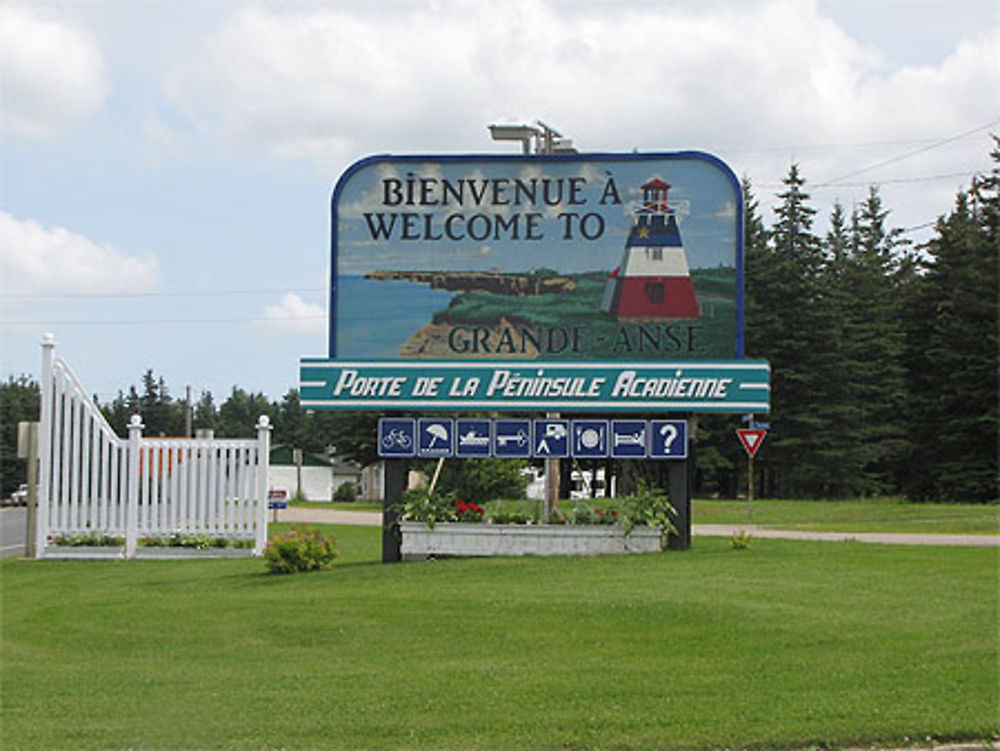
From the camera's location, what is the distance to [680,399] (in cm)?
1867

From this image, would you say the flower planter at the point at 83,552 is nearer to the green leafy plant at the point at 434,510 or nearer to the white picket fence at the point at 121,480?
the white picket fence at the point at 121,480

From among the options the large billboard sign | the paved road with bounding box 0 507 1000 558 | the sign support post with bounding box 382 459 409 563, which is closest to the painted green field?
the large billboard sign

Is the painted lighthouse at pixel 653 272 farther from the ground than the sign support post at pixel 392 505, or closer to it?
farther from the ground

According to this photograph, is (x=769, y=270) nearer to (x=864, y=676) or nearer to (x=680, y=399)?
(x=680, y=399)

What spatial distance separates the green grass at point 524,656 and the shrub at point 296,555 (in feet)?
1.98

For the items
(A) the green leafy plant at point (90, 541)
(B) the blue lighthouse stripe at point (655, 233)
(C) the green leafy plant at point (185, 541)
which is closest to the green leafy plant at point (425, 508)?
(B) the blue lighthouse stripe at point (655, 233)

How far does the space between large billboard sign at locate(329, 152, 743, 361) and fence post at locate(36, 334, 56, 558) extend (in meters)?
6.67

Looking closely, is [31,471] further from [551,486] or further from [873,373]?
[873,373]

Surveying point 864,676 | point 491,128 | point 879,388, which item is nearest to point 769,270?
point 879,388

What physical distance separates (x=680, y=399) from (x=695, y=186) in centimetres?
320

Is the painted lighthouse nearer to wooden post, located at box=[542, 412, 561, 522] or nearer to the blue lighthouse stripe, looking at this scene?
the blue lighthouse stripe

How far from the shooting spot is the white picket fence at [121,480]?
75.6ft

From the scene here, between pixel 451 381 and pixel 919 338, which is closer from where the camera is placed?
pixel 451 381

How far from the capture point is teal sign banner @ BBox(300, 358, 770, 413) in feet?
61.1
